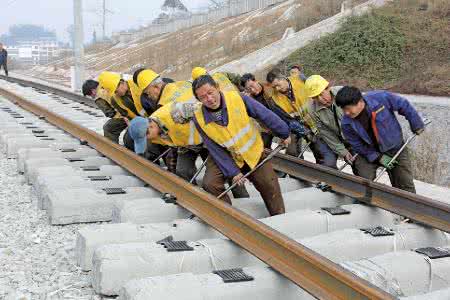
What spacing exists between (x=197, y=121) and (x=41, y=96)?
48.3 feet

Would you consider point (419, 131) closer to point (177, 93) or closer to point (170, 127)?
point (170, 127)

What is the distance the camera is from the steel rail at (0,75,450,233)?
186 inches

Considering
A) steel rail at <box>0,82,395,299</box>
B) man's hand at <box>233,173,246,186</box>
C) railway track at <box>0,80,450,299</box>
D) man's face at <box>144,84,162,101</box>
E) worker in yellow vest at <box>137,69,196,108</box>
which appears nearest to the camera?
steel rail at <box>0,82,395,299</box>

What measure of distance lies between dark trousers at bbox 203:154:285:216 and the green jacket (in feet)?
4.44

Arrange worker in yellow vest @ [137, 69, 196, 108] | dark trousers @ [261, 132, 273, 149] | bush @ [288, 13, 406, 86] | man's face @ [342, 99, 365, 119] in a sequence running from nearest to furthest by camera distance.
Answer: man's face @ [342, 99, 365, 119], worker in yellow vest @ [137, 69, 196, 108], dark trousers @ [261, 132, 273, 149], bush @ [288, 13, 406, 86]

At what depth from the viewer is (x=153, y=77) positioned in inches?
276

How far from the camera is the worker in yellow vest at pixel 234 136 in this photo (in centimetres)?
509

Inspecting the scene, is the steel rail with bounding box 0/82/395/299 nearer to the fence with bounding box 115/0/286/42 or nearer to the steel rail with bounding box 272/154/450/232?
the steel rail with bounding box 272/154/450/232

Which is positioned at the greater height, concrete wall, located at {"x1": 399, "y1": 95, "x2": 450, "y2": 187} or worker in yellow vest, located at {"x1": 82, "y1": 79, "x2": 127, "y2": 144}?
worker in yellow vest, located at {"x1": 82, "y1": 79, "x2": 127, "y2": 144}

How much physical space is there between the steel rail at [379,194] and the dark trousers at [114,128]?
2806mm

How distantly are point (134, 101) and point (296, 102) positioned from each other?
2188 mm

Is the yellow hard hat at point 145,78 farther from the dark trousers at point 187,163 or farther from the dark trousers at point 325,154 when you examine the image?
the dark trousers at point 325,154

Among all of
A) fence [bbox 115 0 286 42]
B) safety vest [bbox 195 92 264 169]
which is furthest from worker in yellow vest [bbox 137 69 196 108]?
fence [bbox 115 0 286 42]

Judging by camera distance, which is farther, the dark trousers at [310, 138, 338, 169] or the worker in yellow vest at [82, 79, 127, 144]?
the worker in yellow vest at [82, 79, 127, 144]
